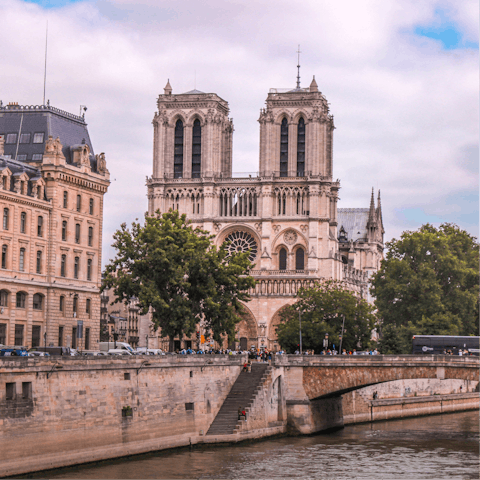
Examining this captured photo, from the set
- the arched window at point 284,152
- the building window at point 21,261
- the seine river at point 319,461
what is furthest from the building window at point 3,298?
the arched window at point 284,152

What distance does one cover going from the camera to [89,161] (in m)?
83.1

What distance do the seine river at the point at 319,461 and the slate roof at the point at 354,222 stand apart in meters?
117

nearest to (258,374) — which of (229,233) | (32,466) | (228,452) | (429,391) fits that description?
(228,452)

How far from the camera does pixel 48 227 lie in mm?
78375

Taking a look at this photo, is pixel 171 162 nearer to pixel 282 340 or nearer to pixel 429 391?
pixel 282 340

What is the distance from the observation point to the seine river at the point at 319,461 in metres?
49.0

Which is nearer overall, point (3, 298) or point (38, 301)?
point (3, 298)

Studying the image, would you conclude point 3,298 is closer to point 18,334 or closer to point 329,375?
point 18,334

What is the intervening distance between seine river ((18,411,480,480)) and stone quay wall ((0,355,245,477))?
958 mm

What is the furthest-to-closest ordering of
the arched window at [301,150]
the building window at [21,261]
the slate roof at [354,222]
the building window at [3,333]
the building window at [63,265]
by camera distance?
1. the slate roof at [354,222]
2. the arched window at [301,150]
3. the building window at [63,265]
4. the building window at [21,261]
5. the building window at [3,333]

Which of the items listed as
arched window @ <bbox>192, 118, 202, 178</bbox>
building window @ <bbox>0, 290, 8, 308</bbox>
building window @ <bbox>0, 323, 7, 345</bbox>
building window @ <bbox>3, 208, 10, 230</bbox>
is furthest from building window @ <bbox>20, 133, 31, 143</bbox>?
arched window @ <bbox>192, 118, 202, 178</bbox>

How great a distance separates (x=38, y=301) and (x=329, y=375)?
23.0 metres

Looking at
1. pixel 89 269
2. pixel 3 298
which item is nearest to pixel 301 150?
pixel 89 269

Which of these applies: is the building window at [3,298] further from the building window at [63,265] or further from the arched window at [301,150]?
the arched window at [301,150]
